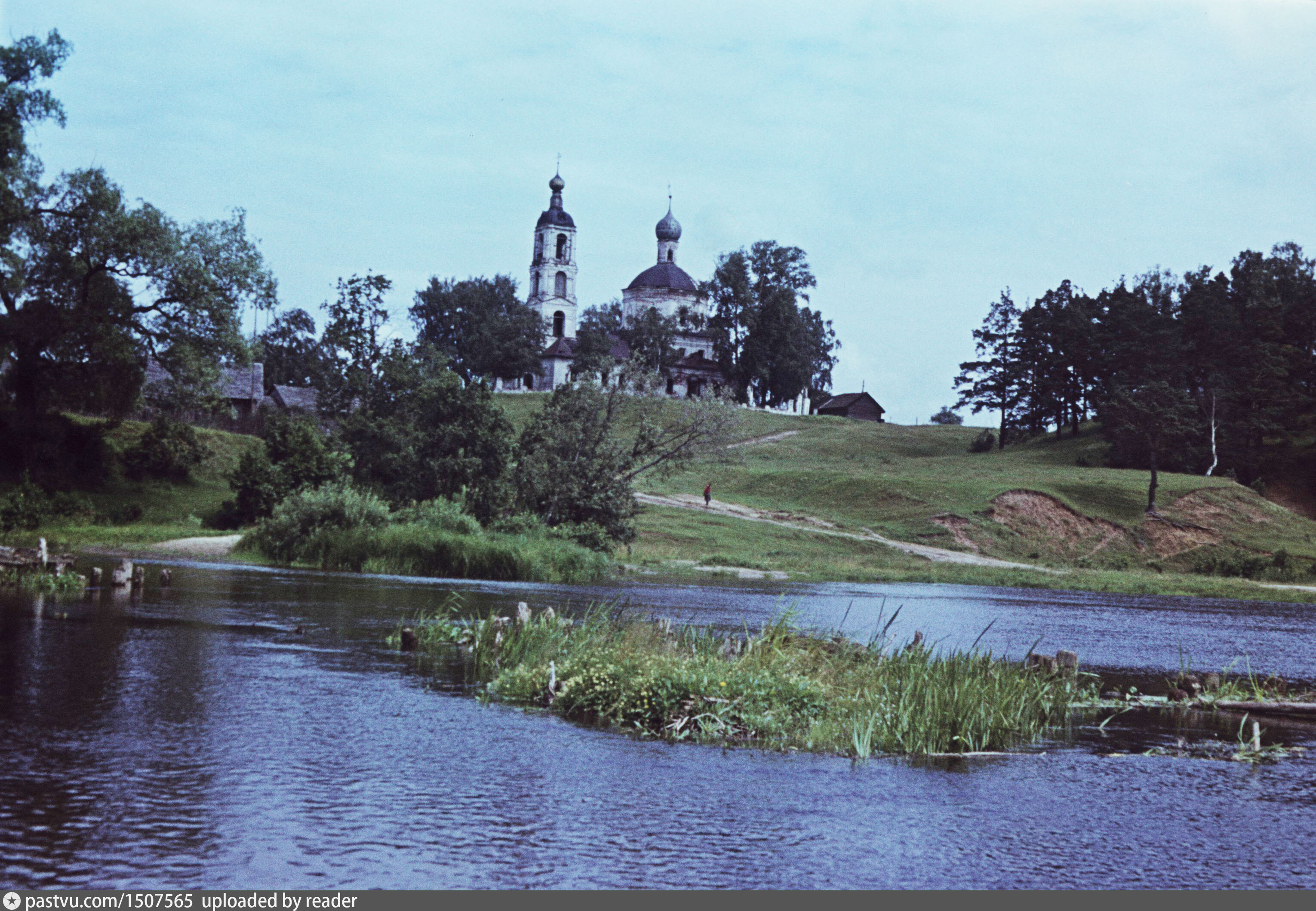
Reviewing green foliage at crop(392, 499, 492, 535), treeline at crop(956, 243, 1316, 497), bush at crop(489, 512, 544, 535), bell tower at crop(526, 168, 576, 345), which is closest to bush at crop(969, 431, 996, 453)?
treeline at crop(956, 243, 1316, 497)

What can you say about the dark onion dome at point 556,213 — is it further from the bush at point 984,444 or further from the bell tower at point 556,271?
the bush at point 984,444

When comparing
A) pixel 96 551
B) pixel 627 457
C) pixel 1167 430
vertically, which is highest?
pixel 1167 430

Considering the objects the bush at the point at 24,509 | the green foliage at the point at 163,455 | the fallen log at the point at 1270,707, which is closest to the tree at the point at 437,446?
the green foliage at the point at 163,455

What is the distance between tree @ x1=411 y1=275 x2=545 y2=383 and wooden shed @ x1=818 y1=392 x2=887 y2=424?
37.2 meters

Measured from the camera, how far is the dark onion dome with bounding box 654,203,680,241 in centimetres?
17425

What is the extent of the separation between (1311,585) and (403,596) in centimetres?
5115

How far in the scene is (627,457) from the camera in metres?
55.2

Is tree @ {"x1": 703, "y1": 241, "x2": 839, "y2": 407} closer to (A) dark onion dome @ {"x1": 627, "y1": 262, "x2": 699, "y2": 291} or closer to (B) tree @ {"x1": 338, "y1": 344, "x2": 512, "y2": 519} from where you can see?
(A) dark onion dome @ {"x1": 627, "y1": 262, "x2": 699, "y2": 291}

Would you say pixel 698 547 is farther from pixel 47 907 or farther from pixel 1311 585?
pixel 47 907

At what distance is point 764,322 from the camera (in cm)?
13875

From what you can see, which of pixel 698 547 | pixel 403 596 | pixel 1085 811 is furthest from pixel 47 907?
pixel 698 547

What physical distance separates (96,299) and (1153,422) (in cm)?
6605

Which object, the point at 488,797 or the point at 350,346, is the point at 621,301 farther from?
the point at 488,797

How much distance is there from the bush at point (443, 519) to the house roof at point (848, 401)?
11351 centimetres
